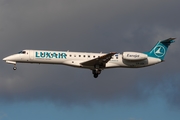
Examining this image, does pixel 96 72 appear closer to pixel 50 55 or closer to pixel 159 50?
pixel 50 55

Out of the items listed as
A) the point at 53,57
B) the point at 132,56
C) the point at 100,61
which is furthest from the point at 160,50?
the point at 53,57

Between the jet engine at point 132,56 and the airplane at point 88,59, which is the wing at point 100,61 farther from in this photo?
the jet engine at point 132,56

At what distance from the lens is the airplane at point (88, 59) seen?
5356cm

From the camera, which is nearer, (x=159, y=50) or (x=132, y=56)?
(x=132, y=56)

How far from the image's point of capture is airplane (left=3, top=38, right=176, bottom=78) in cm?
5356

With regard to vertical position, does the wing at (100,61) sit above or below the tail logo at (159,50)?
below

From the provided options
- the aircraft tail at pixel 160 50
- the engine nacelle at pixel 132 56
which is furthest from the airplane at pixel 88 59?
the aircraft tail at pixel 160 50

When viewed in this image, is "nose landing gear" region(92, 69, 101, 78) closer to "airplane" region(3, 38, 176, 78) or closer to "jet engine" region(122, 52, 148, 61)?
"airplane" region(3, 38, 176, 78)

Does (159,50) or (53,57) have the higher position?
(159,50)

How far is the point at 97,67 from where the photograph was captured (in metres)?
54.4

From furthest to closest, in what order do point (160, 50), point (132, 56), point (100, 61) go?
point (160, 50) < point (132, 56) < point (100, 61)

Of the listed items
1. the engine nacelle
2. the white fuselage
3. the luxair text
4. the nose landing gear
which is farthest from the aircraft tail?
the luxair text

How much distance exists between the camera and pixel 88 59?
5475 cm

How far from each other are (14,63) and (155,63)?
15.8 meters
